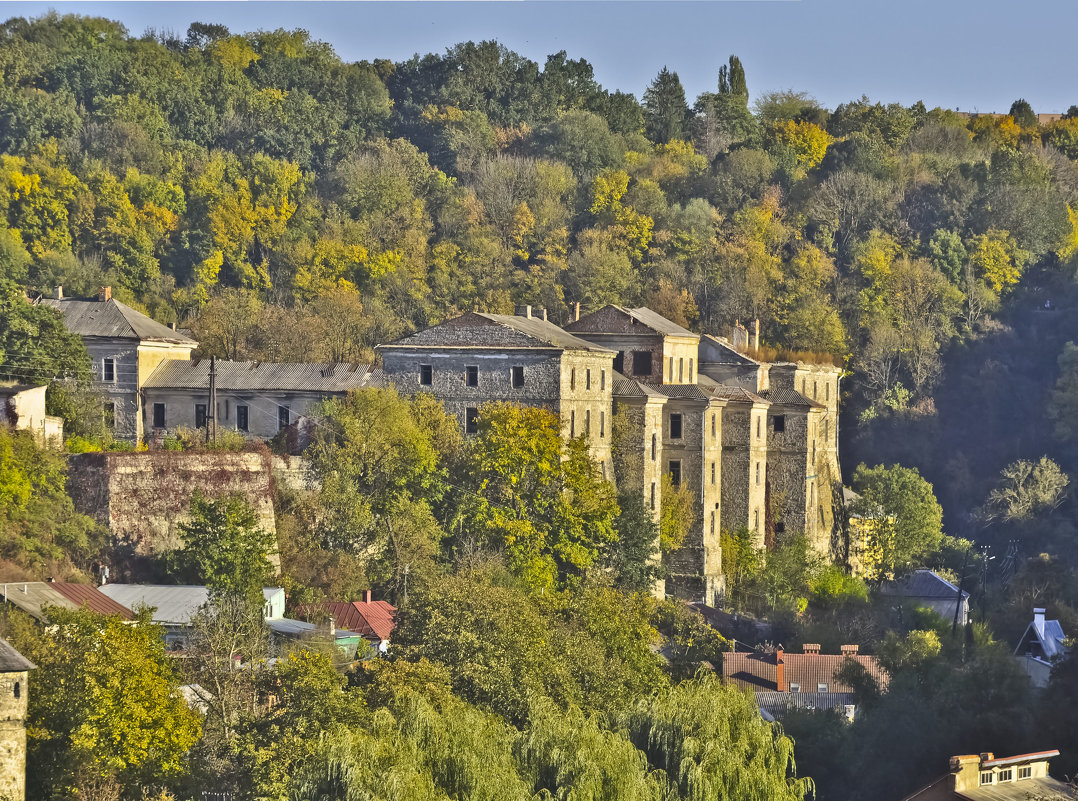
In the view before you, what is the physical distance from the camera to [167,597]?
1641 inches

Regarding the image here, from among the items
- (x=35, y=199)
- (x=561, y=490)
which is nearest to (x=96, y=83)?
(x=35, y=199)

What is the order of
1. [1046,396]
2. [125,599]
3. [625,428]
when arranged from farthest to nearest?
[1046,396]
[625,428]
[125,599]

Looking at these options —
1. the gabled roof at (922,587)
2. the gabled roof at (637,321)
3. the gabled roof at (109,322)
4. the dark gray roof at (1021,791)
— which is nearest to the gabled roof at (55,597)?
the gabled roof at (109,322)

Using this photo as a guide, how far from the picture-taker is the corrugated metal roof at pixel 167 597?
40.6 m

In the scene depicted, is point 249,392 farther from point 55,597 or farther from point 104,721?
point 104,721

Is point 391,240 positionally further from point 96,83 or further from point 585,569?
point 585,569

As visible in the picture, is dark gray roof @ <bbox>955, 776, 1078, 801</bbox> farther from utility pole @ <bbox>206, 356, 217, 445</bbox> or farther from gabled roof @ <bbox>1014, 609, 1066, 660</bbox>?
utility pole @ <bbox>206, 356, 217, 445</bbox>

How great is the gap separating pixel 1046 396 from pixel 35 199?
136 ft

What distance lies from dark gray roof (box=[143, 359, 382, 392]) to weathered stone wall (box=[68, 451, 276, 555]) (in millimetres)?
7047

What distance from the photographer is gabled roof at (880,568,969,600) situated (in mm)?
56722

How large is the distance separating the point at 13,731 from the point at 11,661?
3.74 ft

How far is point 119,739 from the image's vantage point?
104 ft

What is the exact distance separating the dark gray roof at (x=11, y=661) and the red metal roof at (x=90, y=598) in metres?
5.70

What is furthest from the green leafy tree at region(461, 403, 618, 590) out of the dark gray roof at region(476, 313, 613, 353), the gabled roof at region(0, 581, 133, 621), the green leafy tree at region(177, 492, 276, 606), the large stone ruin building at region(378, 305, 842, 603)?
the gabled roof at region(0, 581, 133, 621)
